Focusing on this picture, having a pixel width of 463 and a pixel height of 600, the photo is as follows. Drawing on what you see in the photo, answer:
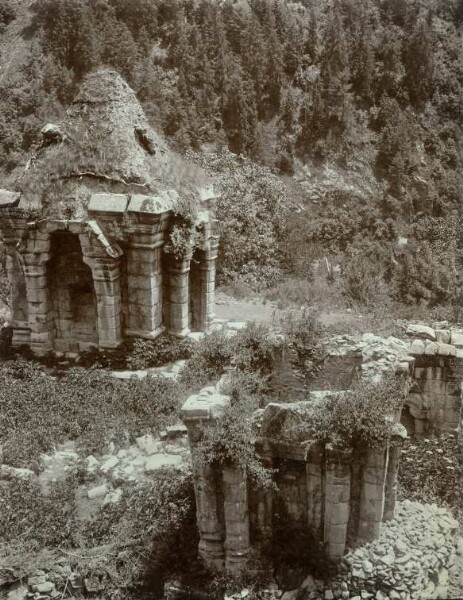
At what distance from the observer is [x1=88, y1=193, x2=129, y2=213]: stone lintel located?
31.9 ft

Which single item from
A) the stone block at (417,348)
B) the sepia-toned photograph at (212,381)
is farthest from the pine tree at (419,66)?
the stone block at (417,348)

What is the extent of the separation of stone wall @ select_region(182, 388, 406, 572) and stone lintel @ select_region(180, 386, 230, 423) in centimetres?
1

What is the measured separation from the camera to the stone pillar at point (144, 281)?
9836mm

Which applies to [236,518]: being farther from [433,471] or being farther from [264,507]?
[433,471]

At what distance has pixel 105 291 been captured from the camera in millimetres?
9992

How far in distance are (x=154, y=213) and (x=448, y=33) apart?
2688 centimetres

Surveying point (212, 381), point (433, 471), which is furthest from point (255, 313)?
point (433, 471)

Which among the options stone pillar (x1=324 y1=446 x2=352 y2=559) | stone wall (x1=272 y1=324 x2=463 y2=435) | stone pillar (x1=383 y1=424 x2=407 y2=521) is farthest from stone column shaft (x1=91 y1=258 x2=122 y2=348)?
stone pillar (x1=383 y1=424 x2=407 y2=521)

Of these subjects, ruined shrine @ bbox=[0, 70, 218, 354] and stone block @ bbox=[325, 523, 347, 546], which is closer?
stone block @ bbox=[325, 523, 347, 546]

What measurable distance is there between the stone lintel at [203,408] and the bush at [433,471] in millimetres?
2930

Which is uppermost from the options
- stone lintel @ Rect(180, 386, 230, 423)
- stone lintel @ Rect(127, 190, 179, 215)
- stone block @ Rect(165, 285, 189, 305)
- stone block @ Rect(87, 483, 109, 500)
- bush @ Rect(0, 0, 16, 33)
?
bush @ Rect(0, 0, 16, 33)

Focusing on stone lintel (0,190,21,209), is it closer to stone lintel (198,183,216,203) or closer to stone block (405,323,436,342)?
stone lintel (198,183,216,203)

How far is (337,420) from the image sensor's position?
5.64 meters

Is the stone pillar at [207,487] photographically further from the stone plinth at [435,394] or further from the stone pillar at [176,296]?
the stone pillar at [176,296]
